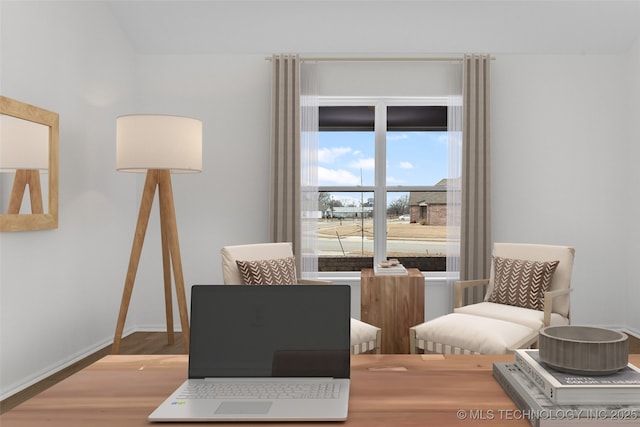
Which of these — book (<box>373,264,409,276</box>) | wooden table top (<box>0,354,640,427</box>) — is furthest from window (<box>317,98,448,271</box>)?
wooden table top (<box>0,354,640,427</box>)

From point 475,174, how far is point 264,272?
7.44 feet

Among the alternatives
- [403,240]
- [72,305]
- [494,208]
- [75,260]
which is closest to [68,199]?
[75,260]

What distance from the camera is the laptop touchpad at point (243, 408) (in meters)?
0.90

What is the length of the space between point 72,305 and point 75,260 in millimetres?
339

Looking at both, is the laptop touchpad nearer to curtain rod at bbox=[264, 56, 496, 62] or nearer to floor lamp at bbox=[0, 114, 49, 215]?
floor lamp at bbox=[0, 114, 49, 215]

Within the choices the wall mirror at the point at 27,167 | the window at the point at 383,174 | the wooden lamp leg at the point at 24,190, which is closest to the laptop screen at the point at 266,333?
the wall mirror at the point at 27,167

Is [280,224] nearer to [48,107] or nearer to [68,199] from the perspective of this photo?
[68,199]

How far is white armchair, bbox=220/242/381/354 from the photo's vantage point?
3.04 meters

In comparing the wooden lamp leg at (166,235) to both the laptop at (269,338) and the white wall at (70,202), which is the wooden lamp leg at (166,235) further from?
the laptop at (269,338)

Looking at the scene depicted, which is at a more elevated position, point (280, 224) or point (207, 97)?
point (207, 97)

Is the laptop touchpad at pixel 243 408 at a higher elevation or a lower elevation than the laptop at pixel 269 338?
lower

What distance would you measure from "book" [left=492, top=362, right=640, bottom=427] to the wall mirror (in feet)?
9.93

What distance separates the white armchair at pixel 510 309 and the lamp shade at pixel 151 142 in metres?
2.00

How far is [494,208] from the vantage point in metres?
4.62
